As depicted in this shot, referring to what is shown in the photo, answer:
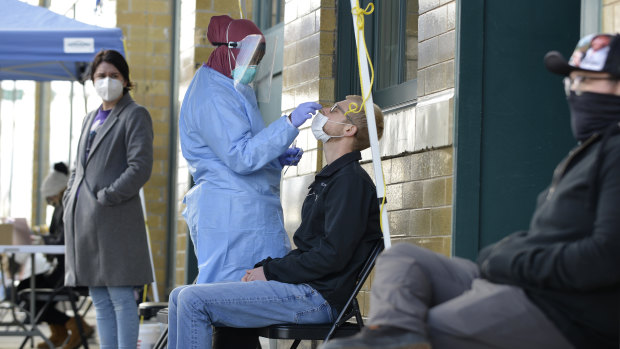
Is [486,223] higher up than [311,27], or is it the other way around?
[311,27]

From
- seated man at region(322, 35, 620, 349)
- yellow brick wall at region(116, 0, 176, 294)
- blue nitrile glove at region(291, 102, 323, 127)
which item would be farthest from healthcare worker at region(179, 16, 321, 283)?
yellow brick wall at region(116, 0, 176, 294)

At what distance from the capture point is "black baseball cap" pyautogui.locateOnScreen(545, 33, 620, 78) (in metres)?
2.78

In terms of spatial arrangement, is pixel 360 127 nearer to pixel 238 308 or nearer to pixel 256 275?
pixel 256 275

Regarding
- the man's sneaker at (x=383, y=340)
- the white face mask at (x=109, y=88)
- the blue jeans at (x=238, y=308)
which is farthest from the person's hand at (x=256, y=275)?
the white face mask at (x=109, y=88)

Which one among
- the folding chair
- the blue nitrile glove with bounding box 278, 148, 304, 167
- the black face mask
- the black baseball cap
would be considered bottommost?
the folding chair

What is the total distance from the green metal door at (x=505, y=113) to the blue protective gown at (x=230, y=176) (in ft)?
2.70

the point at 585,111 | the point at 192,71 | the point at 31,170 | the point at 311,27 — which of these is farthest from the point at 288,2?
the point at 31,170

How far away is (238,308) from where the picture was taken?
4.17 m

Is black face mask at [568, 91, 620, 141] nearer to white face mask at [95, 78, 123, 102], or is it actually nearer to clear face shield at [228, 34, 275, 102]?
clear face shield at [228, 34, 275, 102]

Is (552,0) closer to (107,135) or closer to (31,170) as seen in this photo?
(107,135)

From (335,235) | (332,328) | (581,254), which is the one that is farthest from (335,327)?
(581,254)

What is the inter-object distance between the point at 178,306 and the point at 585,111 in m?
2.08

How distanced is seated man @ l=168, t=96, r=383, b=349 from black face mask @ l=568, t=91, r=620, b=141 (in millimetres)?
1481

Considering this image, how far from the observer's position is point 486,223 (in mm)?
4547
